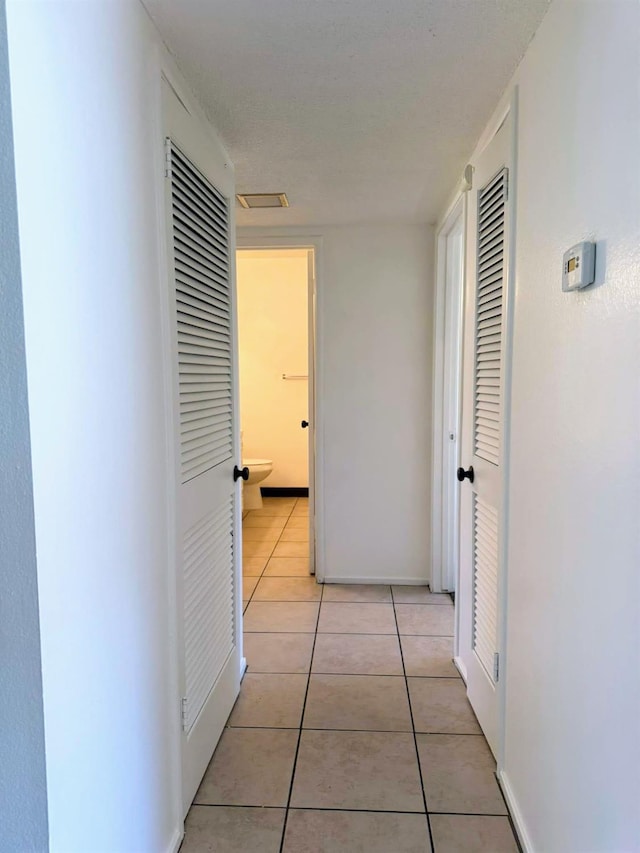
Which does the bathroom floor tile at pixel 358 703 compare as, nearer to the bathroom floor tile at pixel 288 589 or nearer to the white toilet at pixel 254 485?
the bathroom floor tile at pixel 288 589

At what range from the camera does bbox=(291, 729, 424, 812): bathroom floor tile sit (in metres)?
1.54

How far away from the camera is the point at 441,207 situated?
2660 mm

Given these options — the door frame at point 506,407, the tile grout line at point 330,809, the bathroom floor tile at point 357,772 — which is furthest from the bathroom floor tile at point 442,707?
the tile grout line at point 330,809

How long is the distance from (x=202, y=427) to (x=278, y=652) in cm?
128

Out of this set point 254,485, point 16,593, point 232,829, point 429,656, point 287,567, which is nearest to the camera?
point 16,593

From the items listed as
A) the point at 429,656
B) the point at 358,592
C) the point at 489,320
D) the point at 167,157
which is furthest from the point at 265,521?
the point at 167,157

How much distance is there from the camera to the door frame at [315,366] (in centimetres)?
298

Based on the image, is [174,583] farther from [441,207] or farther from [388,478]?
[441,207]

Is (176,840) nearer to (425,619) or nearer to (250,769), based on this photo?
(250,769)

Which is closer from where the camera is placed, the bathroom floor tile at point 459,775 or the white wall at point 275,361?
the bathroom floor tile at point 459,775

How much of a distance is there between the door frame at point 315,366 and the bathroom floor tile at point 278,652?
2.28 feet

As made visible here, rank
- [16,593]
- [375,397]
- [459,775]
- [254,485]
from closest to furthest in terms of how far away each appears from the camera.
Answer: [16,593] < [459,775] < [375,397] < [254,485]

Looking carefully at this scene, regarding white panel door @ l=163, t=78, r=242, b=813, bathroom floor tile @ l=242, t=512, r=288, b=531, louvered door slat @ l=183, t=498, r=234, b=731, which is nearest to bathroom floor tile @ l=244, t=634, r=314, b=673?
white panel door @ l=163, t=78, r=242, b=813

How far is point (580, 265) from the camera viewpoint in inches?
39.6
